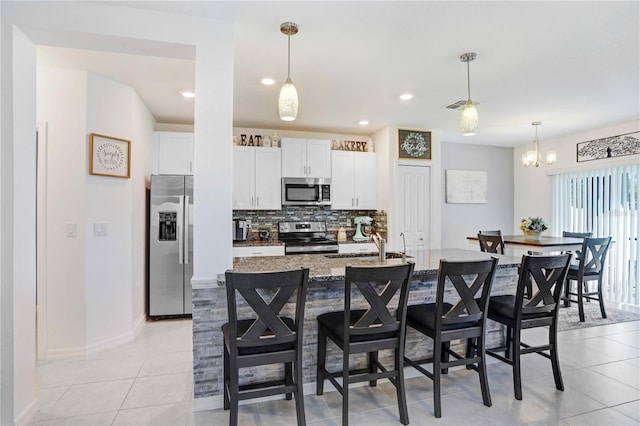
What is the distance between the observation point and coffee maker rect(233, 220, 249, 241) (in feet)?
16.0

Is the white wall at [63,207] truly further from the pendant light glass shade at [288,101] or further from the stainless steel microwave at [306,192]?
the stainless steel microwave at [306,192]

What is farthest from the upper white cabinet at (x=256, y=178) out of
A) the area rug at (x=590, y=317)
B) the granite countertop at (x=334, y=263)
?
the area rug at (x=590, y=317)

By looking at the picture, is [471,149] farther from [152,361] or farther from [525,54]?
[152,361]

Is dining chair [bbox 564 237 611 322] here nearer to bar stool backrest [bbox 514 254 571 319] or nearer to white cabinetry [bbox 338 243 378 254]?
bar stool backrest [bbox 514 254 571 319]

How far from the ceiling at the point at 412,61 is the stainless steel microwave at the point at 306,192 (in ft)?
2.91

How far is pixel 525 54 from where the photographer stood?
9.14ft

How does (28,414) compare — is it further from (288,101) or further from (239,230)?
(239,230)

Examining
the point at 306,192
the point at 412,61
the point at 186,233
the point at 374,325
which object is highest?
the point at 412,61

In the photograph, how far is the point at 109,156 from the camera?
131 inches

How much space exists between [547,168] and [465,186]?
1327 millimetres

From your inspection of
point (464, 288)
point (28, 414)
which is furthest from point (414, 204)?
point (28, 414)

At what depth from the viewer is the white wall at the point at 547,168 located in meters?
4.90

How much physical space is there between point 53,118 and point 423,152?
4.42m

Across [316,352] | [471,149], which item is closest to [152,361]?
[316,352]
